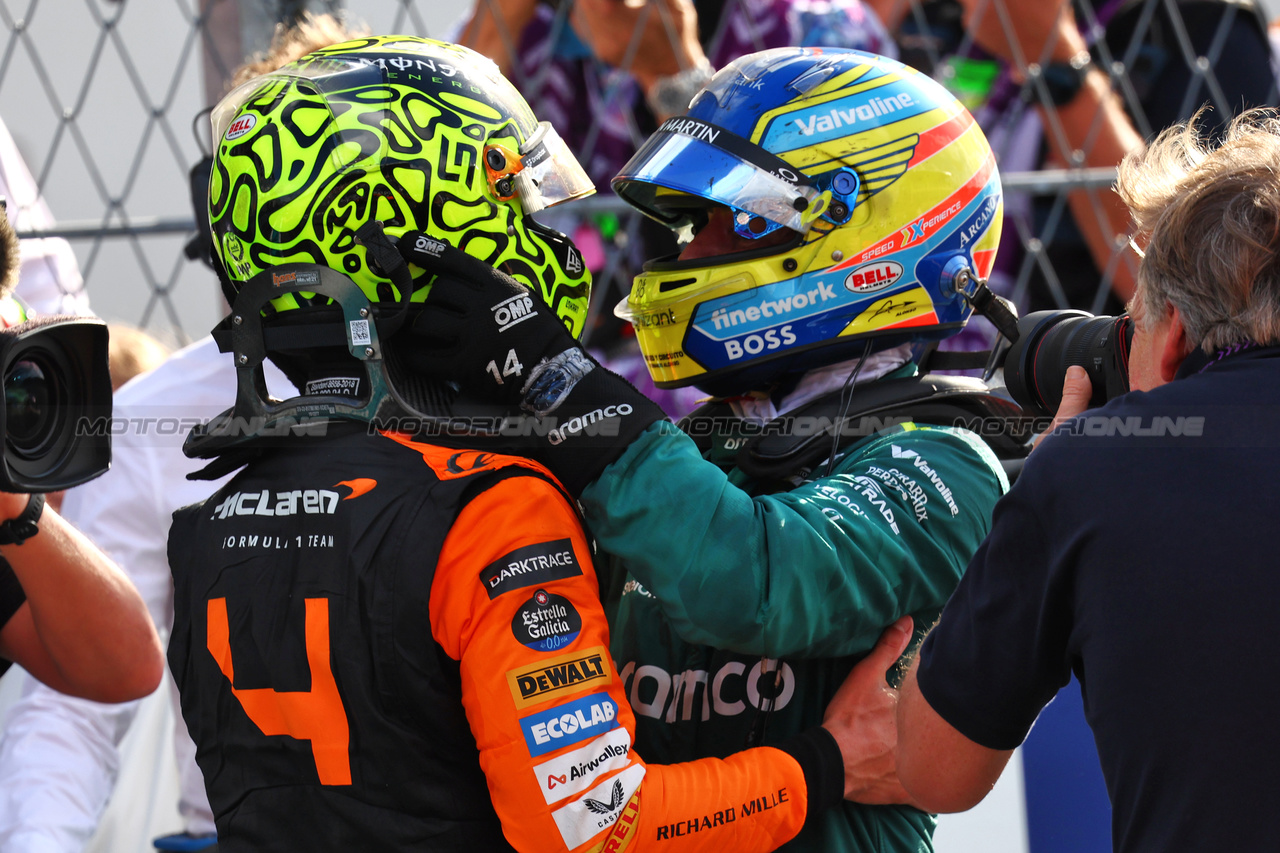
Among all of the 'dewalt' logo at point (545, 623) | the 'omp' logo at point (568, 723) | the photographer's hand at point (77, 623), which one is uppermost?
the 'dewalt' logo at point (545, 623)

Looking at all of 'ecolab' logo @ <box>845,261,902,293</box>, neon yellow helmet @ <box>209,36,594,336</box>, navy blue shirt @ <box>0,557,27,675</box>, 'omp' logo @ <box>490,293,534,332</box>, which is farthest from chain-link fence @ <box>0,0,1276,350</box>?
'omp' logo @ <box>490,293,534,332</box>

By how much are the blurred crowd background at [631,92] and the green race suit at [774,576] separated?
1.47 meters

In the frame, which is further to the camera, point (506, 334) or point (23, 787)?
point (23, 787)

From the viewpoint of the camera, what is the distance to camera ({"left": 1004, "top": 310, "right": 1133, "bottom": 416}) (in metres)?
1.44

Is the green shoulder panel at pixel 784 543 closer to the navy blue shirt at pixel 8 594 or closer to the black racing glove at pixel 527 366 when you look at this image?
the black racing glove at pixel 527 366

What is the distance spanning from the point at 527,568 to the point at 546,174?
0.53m

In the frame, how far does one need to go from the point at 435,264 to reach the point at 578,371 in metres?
0.21

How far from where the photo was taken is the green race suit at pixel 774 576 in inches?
52.1

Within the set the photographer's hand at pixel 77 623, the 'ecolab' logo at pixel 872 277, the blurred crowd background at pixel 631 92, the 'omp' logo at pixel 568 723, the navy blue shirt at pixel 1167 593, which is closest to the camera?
the navy blue shirt at pixel 1167 593

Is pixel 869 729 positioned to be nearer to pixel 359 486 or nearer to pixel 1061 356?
pixel 1061 356

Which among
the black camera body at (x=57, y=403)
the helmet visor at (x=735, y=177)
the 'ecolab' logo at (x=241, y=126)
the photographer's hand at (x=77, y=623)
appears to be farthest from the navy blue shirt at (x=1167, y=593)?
the photographer's hand at (x=77, y=623)

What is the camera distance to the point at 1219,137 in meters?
3.26

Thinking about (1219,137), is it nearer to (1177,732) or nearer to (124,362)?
(1177,732)

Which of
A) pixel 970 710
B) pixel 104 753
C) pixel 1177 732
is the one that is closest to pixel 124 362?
pixel 104 753
